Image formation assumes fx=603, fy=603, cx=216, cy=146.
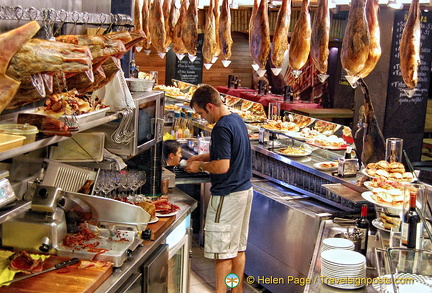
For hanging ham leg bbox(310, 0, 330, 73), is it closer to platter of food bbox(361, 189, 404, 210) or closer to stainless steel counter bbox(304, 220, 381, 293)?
platter of food bbox(361, 189, 404, 210)

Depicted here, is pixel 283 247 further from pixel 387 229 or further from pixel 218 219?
pixel 387 229

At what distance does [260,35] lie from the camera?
512 cm

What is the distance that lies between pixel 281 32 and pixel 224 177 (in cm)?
130

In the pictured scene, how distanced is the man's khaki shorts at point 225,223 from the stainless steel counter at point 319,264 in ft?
2.91

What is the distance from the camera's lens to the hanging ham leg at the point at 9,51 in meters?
2.54

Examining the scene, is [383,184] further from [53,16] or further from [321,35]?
[53,16]

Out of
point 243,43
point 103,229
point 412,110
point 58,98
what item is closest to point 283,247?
point 103,229

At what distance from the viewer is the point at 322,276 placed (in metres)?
3.26

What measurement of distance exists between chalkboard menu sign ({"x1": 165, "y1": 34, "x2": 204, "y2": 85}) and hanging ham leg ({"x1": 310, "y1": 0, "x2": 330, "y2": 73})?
10762 mm

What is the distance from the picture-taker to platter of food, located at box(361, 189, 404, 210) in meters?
3.85

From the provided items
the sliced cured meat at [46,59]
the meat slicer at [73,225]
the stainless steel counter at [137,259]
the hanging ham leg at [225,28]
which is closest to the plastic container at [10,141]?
the sliced cured meat at [46,59]

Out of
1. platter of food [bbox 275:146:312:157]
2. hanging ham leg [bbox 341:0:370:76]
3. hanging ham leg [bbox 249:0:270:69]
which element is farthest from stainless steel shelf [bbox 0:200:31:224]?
platter of food [bbox 275:146:312:157]

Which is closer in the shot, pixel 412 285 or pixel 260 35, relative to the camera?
pixel 412 285

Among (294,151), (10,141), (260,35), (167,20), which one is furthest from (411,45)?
(167,20)
